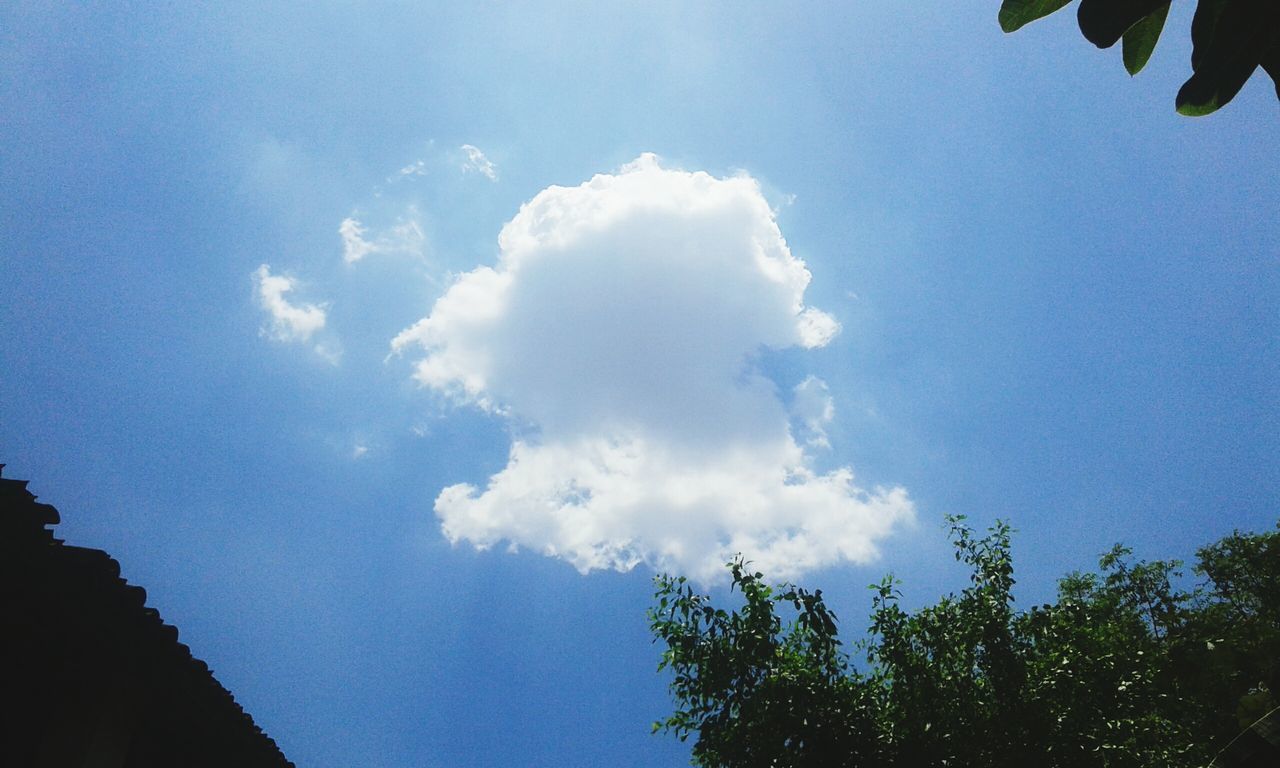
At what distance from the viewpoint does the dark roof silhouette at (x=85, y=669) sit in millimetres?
3406

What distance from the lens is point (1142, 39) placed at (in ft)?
5.25

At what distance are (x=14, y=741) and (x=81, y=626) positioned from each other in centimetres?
135

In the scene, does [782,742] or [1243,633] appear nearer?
[782,742]

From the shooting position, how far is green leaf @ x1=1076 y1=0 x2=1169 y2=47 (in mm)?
1521

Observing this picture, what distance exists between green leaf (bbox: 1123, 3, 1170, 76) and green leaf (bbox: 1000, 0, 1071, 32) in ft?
0.63

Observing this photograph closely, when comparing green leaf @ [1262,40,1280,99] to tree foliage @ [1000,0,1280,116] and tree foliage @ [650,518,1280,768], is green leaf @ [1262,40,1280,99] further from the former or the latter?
tree foliage @ [650,518,1280,768]

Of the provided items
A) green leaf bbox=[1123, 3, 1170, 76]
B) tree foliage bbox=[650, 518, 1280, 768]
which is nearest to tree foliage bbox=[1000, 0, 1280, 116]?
green leaf bbox=[1123, 3, 1170, 76]

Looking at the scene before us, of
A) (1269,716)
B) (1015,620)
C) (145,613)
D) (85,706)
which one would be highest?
(1015,620)

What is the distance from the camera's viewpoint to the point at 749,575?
11.3 metres

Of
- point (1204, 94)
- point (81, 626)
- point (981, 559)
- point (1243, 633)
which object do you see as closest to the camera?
point (1204, 94)

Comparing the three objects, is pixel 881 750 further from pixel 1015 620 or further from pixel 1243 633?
pixel 1243 633

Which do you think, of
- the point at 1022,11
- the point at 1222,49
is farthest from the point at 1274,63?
the point at 1022,11

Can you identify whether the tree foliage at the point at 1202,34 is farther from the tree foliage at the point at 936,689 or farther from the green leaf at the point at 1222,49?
the tree foliage at the point at 936,689

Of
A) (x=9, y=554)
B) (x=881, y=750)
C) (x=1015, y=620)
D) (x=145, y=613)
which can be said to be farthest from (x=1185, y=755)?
(x=9, y=554)
